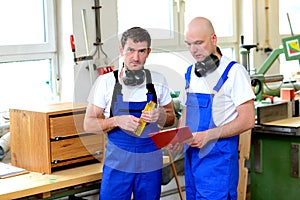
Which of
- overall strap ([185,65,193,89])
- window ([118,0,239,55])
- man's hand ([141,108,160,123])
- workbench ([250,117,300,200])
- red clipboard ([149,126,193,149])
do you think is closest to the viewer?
red clipboard ([149,126,193,149])

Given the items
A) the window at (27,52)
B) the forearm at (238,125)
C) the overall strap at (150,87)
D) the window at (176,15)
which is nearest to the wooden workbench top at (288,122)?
the window at (176,15)

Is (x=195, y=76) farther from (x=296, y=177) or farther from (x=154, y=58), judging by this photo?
(x=296, y=177)

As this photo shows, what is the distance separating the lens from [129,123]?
254 centimetres

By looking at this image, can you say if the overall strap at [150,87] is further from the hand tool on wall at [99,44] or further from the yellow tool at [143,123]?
the hand tool on wall at [99,44]

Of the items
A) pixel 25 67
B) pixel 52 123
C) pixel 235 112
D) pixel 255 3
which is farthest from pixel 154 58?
pixel 255 3

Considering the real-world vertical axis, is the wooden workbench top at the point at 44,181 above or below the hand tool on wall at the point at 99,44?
below

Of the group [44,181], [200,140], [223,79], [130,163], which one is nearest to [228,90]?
[223,79]

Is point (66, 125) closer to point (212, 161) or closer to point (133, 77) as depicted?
point (133, 77)

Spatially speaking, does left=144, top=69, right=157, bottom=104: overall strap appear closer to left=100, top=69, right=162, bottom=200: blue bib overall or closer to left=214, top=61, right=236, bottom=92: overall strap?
left=100, top=69, right=162, bottom=200: blue bib overall

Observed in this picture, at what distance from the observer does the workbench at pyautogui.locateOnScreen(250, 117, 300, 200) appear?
359cm

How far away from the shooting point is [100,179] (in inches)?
115

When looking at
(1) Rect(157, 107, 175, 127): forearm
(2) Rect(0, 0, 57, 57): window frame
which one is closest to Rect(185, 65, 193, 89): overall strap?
(1) Rect(157, 107, 175, 127): forearm

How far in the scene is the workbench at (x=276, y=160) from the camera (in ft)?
11.8

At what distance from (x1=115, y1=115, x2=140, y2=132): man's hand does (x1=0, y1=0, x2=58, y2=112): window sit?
1188 millimetres
